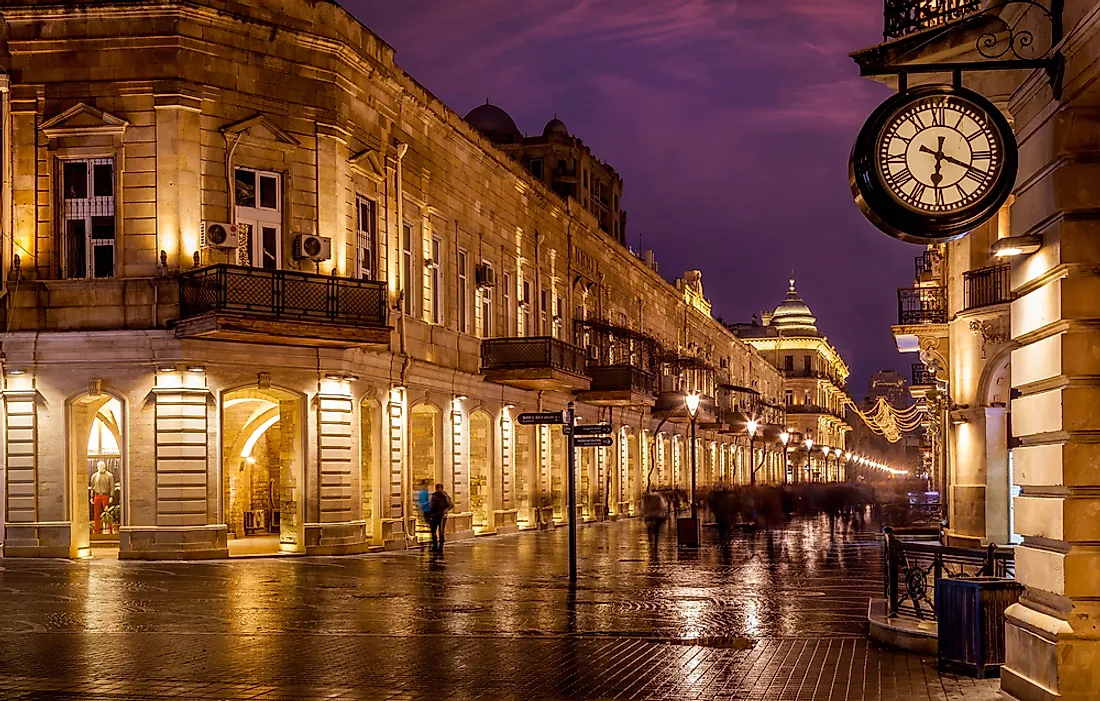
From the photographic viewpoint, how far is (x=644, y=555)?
28797mm

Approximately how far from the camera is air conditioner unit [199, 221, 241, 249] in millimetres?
27438

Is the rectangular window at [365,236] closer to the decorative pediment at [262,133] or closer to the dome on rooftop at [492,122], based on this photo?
the decorative pediment at [262,133]

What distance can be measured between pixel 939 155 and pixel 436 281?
27454mm

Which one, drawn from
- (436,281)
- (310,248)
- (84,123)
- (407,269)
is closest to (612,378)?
(436,281)

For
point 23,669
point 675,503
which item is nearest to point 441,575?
point 23,669

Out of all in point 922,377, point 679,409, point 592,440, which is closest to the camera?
point 592,440

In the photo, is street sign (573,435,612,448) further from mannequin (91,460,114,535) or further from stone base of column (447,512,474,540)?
mannequin (91,460,114,535)

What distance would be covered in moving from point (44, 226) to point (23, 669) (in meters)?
17.2

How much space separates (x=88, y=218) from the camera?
27812 mm

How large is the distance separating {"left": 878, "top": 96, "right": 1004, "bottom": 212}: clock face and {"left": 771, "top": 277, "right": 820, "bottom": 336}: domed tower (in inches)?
5187

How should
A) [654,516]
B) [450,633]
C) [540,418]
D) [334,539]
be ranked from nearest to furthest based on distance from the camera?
[450,633] → [540,418] → [334,539] → [654,516]

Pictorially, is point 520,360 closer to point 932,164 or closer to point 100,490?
point 100,490

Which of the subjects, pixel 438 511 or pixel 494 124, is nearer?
pixel 438 511

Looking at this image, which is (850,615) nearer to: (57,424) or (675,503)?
(57,424)
